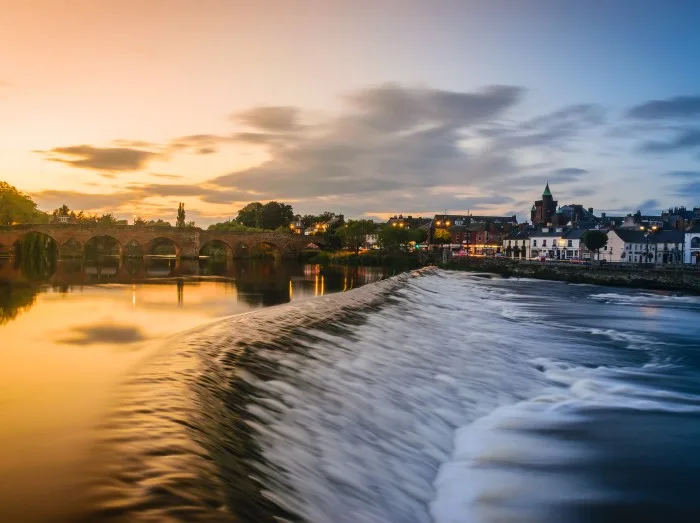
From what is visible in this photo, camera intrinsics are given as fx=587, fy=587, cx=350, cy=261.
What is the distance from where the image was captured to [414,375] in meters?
12.7

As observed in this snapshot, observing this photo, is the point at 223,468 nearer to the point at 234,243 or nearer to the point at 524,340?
the point at 524,340

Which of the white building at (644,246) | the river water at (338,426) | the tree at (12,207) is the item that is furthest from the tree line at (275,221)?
the river water at (338,426)

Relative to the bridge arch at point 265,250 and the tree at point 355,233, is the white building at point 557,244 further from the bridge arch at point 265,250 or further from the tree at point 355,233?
the bridge arch at point 265,250

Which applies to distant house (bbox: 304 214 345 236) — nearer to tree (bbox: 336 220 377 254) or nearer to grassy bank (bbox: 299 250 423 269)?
tree (bbox: 336 220 377 254)

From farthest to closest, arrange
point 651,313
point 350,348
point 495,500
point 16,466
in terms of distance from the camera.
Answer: point 651,313 → point 350,348 → point 495,500 → point 16,466

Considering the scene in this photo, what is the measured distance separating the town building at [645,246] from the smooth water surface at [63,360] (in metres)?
78.8

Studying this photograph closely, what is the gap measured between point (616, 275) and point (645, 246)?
41.4 metres

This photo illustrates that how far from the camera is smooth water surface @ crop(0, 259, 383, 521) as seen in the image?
5934 mm

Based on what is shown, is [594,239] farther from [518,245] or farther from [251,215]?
A: [251,215]

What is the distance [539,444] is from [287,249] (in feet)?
307

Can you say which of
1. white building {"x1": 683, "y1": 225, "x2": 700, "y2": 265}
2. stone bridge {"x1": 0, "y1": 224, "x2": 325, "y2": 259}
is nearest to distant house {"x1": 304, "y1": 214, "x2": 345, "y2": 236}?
stone bridge {"x1": 0, "y1": 224, "x2": 325, "y2": 259}

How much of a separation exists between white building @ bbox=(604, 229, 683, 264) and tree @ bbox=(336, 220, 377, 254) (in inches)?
1717

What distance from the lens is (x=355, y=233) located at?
113875 mm

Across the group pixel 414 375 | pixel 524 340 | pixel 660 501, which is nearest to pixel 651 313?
pixel 524 340
